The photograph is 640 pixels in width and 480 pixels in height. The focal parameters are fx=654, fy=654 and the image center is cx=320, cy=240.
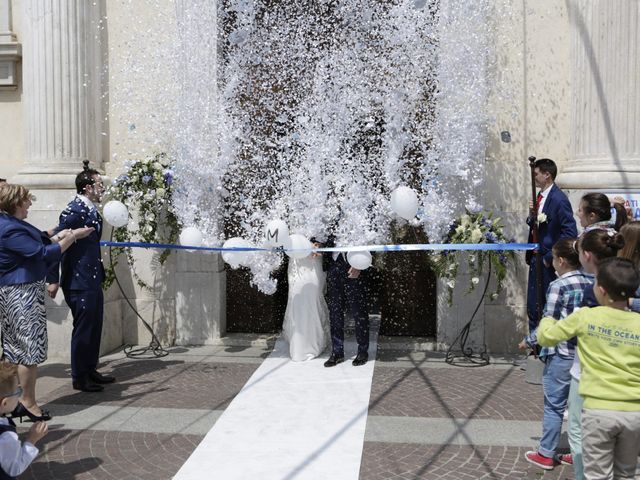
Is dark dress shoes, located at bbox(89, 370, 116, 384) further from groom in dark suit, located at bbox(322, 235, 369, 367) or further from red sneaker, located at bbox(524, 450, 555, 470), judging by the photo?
red sneaker, located at bbox(524, 450, 555, 470)

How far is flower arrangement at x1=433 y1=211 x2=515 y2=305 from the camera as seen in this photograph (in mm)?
6605

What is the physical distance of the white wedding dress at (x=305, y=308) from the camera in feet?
22.3

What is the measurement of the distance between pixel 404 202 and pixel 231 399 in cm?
236

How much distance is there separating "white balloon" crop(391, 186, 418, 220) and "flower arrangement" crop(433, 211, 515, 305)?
73cm

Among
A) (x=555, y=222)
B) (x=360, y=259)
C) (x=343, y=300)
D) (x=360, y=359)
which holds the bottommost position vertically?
(x=360, y=359)

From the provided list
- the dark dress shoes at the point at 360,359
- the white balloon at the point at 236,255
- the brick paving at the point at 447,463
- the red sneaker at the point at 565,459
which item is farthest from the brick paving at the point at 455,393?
the white balloon at the point at 236,255

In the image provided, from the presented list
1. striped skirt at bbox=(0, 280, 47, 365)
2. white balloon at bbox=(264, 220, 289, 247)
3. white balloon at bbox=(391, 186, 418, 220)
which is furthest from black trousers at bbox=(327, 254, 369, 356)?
striped skirt at bbox=(0, 280, 47, 365)

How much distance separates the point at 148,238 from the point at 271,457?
3455 millimetres

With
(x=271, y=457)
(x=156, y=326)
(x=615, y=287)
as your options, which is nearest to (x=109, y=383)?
(x=156, y=326)

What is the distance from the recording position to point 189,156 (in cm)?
677

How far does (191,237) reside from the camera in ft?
21.9

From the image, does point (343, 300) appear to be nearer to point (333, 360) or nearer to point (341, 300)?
point (341, 300)

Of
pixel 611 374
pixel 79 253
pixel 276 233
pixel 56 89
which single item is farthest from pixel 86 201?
pixel 611 374

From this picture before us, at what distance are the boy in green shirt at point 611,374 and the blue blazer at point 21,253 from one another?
12.0 ft
